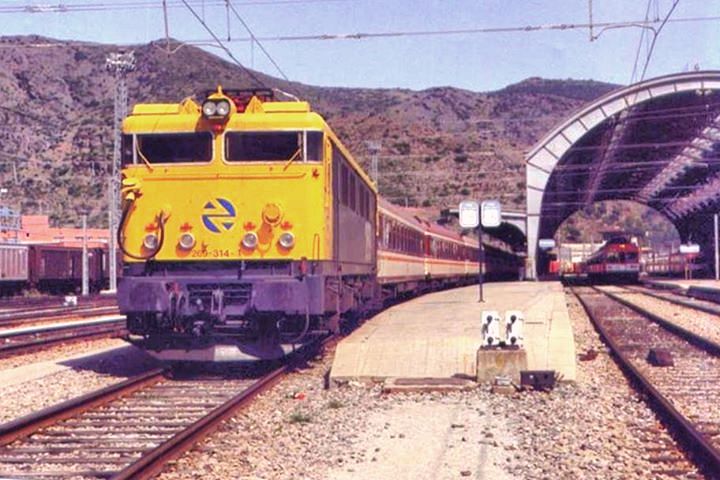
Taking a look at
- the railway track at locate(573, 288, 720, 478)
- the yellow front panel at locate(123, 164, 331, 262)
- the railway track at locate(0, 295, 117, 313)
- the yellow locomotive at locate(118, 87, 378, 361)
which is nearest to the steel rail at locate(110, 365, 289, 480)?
the yellow locomotive at locate(118, 87, 378, 361)

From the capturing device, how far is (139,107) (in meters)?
14.3

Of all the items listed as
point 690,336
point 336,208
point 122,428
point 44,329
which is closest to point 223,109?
point 336,208

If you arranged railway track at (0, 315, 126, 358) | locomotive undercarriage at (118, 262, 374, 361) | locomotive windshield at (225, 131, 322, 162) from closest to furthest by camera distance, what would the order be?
locomotive undercarriage at (118, 262, 374, 361), locomotive windshield at (225, 131, 322, 162), railway track at (0, 315, 126, 358)

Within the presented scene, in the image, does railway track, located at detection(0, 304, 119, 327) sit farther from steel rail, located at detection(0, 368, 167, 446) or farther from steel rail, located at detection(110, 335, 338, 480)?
steel rail, located at detection(110, 335, 338, 480)

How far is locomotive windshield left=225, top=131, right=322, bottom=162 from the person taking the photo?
13.7 m

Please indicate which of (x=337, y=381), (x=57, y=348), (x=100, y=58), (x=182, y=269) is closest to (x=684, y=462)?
(x=337, y=381)

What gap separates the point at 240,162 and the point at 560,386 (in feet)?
17.2

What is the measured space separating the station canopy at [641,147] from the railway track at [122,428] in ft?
126

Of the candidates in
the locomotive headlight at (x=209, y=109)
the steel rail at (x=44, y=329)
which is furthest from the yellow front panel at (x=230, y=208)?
the steel rail at (x=44, y=329)

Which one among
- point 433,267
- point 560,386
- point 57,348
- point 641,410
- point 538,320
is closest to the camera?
point 641,410

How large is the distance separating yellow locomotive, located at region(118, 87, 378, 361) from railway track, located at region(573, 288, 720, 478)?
4.79 m

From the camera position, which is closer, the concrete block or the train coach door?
the concrete block

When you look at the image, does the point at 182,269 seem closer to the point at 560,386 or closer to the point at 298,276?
the point at 298,276

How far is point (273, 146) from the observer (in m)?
13.8
